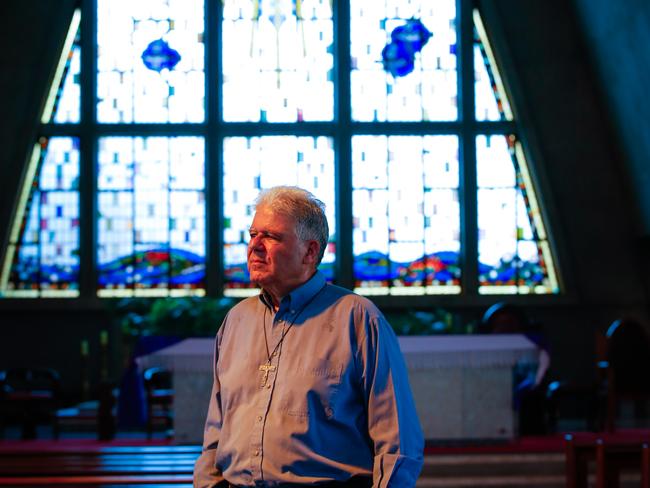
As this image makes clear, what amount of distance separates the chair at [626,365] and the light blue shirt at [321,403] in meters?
5.42

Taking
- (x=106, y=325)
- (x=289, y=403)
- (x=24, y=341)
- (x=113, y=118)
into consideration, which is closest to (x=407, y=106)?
(x=113, y=118)

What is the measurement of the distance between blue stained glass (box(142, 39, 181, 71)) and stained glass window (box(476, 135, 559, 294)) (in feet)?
10.5

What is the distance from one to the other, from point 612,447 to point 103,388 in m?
4.05

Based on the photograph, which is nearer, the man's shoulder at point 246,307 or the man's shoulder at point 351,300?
the man's shoulder at point 351,300

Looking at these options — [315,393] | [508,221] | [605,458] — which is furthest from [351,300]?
[508,221]

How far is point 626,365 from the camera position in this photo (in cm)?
783

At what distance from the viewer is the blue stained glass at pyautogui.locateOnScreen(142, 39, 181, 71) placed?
10430 mm

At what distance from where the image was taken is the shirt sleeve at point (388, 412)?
2.23 meters

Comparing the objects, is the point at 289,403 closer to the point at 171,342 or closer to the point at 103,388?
the point at 171,342

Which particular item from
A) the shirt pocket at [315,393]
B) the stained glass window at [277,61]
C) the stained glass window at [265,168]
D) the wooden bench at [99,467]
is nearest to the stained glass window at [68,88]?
the stained glass window at [277,61]

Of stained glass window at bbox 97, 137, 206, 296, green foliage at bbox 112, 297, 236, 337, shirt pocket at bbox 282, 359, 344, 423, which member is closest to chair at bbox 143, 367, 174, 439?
green foliage at bbox 112, 297, 236, 337

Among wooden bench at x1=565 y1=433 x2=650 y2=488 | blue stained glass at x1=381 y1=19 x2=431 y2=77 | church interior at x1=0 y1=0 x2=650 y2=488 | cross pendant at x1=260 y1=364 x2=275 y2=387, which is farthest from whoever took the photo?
blue stained glass at x1=381 y1=19 x2=431 y2=77

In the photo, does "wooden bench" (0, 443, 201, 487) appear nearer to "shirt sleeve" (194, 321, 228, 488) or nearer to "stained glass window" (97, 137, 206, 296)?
"shirt sleeve" (194, 321, 228, 488)

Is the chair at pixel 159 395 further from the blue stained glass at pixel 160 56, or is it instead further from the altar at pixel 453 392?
the blue stained glass at pixel 160 56
